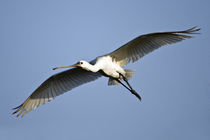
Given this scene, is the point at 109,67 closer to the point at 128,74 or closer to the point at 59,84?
the point at 128,74

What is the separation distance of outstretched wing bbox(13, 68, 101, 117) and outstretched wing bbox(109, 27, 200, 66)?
120 centimetres

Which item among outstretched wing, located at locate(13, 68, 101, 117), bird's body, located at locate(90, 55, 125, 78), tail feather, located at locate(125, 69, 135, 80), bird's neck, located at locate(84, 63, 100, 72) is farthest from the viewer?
outstretched wing, located at locate(13, 68, 101, 117)

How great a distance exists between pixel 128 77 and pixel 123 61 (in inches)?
21.4

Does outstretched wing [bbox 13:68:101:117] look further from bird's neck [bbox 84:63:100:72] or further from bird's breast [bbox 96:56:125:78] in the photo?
bird's neck [bbox 84:63:100:72]

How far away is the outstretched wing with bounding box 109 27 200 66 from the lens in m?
9.66

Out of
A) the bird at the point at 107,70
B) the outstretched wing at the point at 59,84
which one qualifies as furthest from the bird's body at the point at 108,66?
the outstretched wing at the point at 59,84

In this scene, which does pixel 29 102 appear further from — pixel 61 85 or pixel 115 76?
pixel 115 76

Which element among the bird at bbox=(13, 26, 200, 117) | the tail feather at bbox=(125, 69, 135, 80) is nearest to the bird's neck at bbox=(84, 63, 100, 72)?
the bird at bbox=(13, 26, 200, 117)

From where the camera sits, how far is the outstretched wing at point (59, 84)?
11.0 m

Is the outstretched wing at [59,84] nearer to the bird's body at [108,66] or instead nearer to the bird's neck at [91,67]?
the bird's body at [108,66]

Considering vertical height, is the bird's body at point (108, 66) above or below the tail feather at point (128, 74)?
above

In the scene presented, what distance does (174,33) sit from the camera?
31.5 ft

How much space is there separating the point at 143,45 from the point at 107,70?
4.14 feet

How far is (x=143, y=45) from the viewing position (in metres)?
10.1
